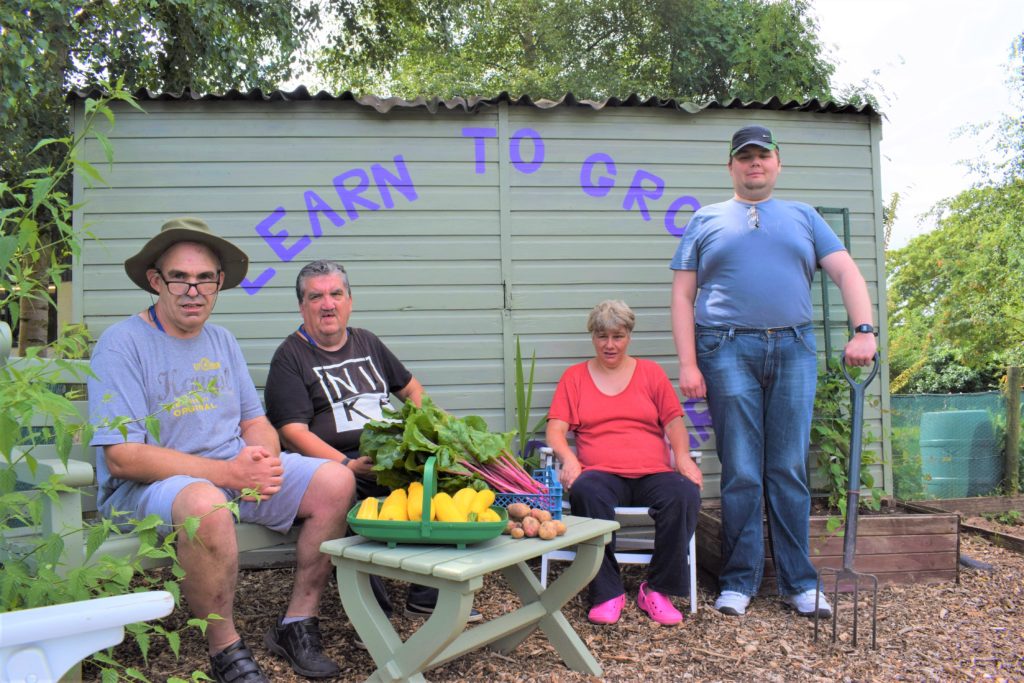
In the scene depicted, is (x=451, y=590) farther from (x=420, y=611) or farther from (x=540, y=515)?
(x=420, y=611)

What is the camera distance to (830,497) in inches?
159

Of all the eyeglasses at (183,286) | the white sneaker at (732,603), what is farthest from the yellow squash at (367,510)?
the white sneaker at (732,603)

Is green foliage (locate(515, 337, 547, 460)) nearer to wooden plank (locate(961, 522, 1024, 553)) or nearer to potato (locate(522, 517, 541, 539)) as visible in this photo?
potato (locate(522, 517, 541, 539))

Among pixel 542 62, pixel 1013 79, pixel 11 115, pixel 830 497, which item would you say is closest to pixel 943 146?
pixel 1013 79

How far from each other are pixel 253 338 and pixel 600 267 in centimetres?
194

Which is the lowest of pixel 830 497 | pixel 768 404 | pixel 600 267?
pixel 830 497

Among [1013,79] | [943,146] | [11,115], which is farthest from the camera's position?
[943,146]

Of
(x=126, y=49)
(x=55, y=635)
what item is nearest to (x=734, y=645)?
(x=55, y=635)

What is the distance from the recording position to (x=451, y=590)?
218 cm

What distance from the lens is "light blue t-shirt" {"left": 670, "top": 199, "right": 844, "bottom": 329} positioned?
3.34 m

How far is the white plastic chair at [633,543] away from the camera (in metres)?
3.33

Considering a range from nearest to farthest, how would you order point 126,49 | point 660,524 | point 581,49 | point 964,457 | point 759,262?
point 660,524 < point 759,262 < point 964,457 < point 126,49 < point 581,49

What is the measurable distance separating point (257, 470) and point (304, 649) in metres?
0.63

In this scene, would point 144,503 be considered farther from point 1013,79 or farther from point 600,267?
point 1013,79
